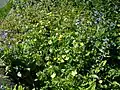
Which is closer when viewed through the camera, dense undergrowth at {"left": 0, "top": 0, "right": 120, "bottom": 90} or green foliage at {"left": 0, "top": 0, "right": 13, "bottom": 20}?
dense undergrowth at {"left": 0, "top": 0, "right": 120, "bottom": 90}

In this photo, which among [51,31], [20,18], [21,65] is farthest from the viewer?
[20,18]

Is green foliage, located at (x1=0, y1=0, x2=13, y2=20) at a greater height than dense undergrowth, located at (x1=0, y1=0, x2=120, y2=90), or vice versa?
green foliage, located at (x1=0, y1=0, x2=13, y2=20)

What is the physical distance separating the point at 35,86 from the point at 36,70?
0.60ft

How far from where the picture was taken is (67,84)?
362cm

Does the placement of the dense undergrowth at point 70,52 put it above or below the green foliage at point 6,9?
below

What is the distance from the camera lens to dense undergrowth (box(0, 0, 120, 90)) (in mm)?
3793

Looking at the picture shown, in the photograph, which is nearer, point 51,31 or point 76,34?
point 76,34

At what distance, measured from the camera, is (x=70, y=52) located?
396cm

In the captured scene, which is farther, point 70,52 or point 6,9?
point 6,9

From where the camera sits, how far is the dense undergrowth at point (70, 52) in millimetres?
3793

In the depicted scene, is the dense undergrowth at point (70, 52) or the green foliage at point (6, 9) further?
the green foliage at point (6, 9)

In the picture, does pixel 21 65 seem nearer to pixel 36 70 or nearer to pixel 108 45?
pixel 36 70

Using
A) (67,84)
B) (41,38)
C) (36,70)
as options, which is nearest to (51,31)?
(41,38)

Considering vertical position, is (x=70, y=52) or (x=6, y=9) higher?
(x=6, y=9)
